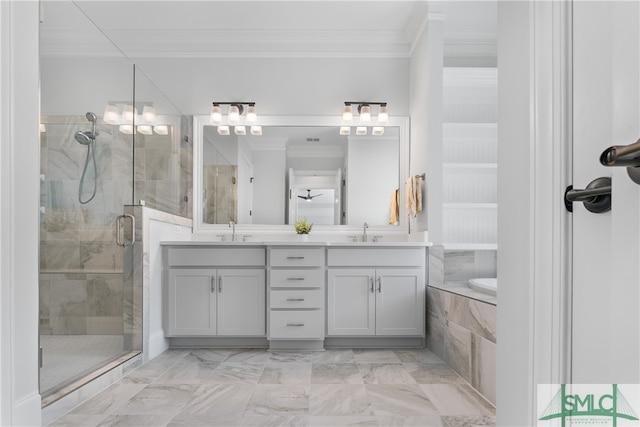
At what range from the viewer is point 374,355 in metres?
2.90

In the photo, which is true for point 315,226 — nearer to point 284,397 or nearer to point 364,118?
point 364,118

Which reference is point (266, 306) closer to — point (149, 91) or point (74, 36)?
point (149, 91)

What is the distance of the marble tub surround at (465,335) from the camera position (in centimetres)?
197

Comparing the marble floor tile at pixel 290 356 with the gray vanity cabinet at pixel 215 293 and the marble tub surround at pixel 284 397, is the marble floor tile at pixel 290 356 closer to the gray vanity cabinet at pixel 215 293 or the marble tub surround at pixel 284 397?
the marble tub surround at pixel 284 397

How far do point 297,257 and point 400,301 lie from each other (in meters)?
0.85

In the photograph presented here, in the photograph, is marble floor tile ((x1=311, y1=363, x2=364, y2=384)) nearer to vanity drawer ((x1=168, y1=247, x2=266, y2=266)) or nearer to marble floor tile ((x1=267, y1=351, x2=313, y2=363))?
marble floor tile ((x1=267, y1=351, x2=313, y2=363))

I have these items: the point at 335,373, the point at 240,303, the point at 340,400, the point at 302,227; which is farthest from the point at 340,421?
the point at 302,227

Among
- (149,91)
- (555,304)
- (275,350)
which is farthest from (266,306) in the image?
(555,304)

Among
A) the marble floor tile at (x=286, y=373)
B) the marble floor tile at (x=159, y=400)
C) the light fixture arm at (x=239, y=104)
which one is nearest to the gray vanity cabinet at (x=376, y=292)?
the marble floor tile at (x=286, y=373)

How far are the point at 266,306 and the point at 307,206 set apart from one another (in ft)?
3.44

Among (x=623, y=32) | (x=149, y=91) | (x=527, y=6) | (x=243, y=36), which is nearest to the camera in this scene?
(x=623, y=32)

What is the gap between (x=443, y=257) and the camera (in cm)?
307

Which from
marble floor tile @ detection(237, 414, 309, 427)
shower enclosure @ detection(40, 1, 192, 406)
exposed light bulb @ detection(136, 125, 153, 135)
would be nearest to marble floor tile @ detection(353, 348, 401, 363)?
marble floor tile @ detection(237, 414, 309, 427)

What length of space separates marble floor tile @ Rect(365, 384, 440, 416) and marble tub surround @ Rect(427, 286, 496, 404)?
310mm
